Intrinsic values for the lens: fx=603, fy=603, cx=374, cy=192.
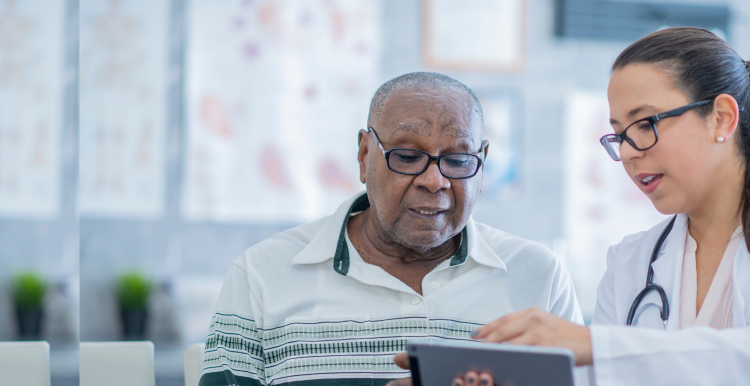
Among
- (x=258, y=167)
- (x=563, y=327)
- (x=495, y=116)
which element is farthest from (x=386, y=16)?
(x=563, y=327)

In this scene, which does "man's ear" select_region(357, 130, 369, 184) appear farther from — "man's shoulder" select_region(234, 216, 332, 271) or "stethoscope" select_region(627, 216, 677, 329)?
"stethoscope" select_region(627, 216, 677, 329)

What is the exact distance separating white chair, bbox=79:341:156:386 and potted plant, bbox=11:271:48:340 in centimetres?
134

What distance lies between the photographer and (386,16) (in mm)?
3334

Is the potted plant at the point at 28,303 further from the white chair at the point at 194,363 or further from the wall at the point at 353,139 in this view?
the white chair at the point at 194,363

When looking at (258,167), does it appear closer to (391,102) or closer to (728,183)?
(391,102)

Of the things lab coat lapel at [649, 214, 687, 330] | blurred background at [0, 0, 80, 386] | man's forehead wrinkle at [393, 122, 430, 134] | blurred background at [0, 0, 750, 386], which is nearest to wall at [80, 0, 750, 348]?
blurred background at [0, 0, 750, 386]

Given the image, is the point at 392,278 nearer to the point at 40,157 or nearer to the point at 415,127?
the point at 415,127

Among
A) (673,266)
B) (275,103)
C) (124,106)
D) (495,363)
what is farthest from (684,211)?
(124,106)

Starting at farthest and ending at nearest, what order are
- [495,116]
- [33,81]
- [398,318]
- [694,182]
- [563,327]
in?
[495,116], [33,81], [398,318], [694,182], [563,327]

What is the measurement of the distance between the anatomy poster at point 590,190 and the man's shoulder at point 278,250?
84.7 inches

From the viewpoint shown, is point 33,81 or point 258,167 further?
point 258,167

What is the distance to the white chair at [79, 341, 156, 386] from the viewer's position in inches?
66.3

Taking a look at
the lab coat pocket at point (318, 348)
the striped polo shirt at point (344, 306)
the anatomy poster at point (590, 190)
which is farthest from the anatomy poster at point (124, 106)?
A: the anatomy poster at point (590, 190)

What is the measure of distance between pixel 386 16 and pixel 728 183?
7.98ft
